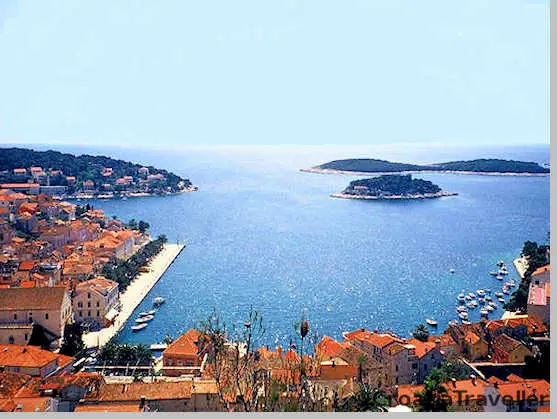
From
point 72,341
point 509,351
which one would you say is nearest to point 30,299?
point 72,341

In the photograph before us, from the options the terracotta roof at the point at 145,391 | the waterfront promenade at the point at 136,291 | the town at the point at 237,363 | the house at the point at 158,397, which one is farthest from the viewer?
the waterfront promenade at the point at 136,291

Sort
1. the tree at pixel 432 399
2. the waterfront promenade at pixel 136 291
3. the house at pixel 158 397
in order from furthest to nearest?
the waterfront promenade at pixel 136 291 → the house at pixel 158 397 → the tree at pixel 432 399

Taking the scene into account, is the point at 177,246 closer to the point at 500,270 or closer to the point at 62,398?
the point at 500,270

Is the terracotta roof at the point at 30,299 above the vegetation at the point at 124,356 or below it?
above

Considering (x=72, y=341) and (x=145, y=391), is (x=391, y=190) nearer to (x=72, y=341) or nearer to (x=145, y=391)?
(x=72, y=341)

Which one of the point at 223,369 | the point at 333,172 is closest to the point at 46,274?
the point at 223,369

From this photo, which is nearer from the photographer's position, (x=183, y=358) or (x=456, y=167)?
(x=183, y=358)

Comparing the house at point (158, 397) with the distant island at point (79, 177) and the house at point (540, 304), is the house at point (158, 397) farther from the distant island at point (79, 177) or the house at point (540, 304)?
the distant island at point (79, 177)

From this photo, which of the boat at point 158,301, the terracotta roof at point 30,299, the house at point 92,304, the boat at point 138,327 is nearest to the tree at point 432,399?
the terracotta roof at point 30,299
